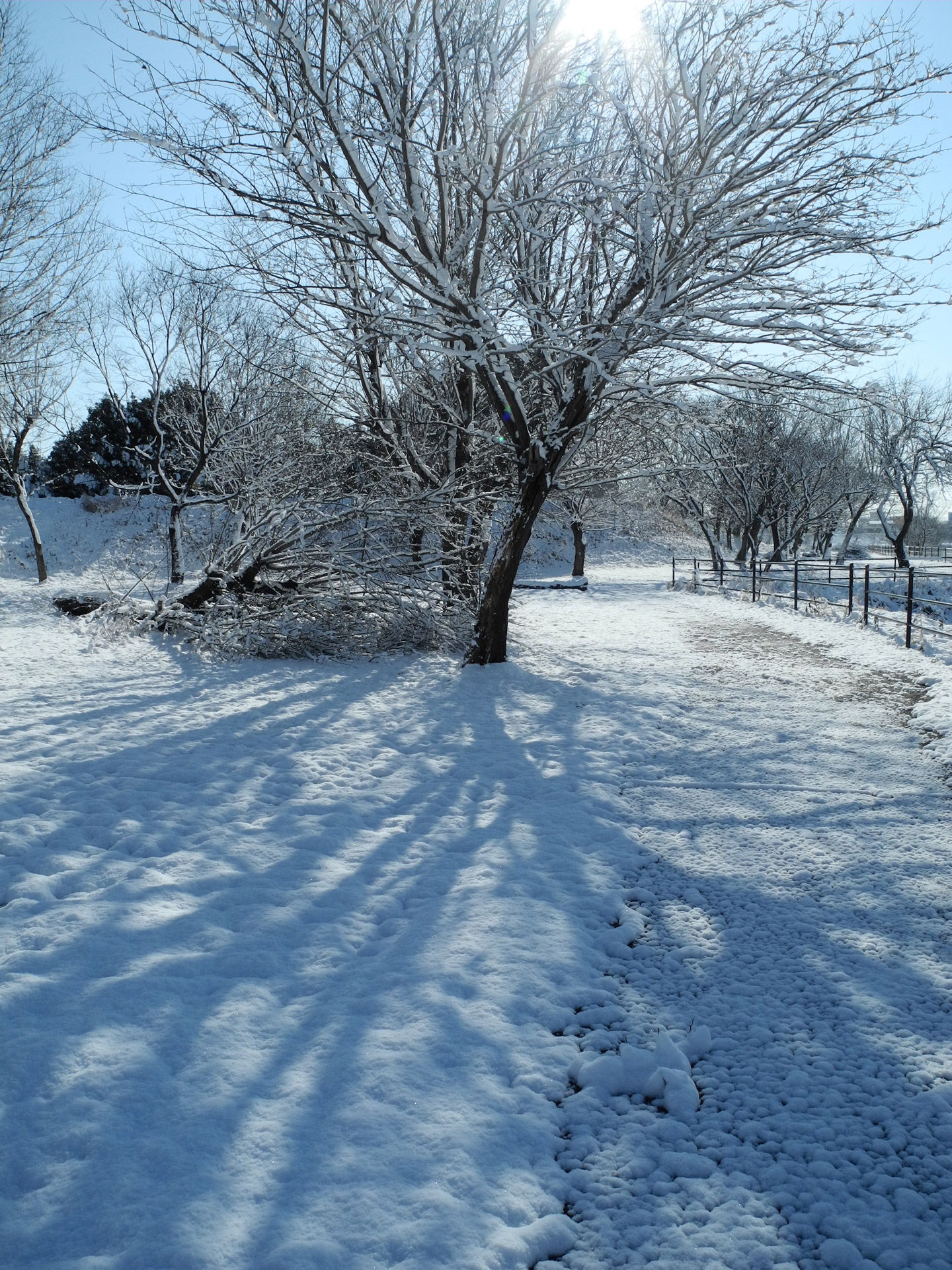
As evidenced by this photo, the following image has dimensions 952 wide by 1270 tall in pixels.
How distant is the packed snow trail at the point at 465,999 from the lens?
78.3 inches

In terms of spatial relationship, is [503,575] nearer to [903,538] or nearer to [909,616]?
[909,616]

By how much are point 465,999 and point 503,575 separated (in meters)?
7.09

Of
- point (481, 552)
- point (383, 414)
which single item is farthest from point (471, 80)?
point (481, 552)

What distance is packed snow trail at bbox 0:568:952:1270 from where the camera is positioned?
1989mm

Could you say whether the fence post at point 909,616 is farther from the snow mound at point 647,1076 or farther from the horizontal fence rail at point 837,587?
the snow mound at point 647,1076

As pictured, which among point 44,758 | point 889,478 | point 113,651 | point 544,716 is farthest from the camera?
point 889,478

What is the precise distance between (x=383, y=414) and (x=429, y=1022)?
34.1ft

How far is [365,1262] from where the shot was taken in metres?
1.83

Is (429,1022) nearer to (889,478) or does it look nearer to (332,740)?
(332,740)

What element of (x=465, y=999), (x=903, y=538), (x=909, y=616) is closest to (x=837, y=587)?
(x=903, y=538)

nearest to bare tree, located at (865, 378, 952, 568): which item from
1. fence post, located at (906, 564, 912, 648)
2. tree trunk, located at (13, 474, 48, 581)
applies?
fence post, located at (906, 564, 912, 648)

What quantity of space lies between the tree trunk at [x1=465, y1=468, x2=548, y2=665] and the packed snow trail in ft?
11.6

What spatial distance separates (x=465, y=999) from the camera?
116 inches

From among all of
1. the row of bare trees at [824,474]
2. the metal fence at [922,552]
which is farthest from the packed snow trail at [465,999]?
the metal fence at [922,552]
